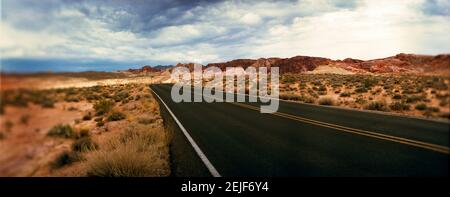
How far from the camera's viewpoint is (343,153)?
26.0 ft

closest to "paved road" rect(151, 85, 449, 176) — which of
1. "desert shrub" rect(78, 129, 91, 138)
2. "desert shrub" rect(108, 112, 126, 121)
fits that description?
"desert shrub" rect(78, 129, 91, 138)

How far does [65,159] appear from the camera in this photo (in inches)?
347

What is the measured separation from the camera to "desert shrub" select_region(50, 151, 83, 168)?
27.7ft

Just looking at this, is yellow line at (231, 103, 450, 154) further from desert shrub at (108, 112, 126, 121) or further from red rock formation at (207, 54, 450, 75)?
desert shrub at (108, 112, 126, 121)

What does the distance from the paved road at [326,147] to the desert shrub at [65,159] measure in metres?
3.19

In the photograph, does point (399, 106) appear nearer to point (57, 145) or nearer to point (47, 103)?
point (57, 145)

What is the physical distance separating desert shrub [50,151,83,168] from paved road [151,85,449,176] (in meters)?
3.19

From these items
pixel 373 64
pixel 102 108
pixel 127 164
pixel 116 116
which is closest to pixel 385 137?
pixel 127 164

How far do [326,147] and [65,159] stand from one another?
21.2ft

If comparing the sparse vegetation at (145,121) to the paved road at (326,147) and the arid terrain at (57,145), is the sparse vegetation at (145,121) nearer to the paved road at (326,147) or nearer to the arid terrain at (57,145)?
the paved road at (326,147)

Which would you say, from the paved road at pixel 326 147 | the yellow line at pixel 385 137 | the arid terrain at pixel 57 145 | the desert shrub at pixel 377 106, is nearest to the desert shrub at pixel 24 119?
the arid terrain at pixel 57 145

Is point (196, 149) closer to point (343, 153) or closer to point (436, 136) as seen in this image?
point (343, 153)

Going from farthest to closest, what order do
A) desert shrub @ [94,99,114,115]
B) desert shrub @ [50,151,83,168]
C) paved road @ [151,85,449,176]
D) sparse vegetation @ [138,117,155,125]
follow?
1. desert shrub @ [94,99,114,115]
2. sparse vegetation @ [138,117,155,125]
3. desert shrub @ [50,151,83,168]
4. paved road @ [151,85,449,176]

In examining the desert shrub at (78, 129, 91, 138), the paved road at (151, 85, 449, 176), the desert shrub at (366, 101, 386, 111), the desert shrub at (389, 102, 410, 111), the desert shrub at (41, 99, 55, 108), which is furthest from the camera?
the desert shrub at (366, 101, 386, 111)
